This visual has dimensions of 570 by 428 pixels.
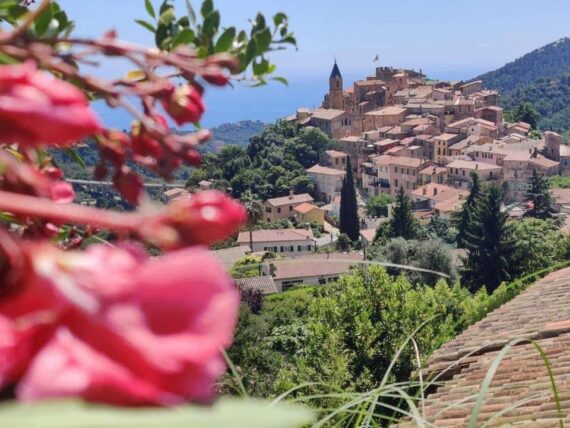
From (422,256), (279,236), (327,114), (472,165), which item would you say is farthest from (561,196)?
(327,114)

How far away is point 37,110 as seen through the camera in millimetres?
271

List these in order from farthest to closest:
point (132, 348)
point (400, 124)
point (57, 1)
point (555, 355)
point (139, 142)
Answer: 1. point (400, 124)
2. point (555, 355)
3. point (57, 1)
4. point (139, 142)
5. point (132, 348)

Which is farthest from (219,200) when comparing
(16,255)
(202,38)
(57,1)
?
(57,1)

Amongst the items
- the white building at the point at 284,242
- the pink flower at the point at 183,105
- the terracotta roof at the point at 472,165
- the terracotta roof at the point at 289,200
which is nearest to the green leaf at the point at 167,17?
the pink flower at the point at 183,105

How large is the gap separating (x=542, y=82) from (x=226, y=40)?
3020 inches

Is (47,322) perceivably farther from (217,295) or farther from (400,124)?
(400,124)

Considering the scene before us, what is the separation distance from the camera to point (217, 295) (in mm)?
236

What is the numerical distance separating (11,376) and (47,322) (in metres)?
0.03

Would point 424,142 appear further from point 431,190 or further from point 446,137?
point 431,190

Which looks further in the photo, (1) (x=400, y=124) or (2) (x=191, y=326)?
(1) (x=400, y=124)

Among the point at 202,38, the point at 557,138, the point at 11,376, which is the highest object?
the point at 202,38

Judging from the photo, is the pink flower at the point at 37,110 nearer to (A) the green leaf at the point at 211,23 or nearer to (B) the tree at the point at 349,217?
(A) the green leaf at the point at 211,23

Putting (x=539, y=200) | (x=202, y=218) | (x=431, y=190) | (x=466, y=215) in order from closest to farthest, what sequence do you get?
(x=202, y=218)
(x=466, y=215)
(x=539, y=200)
(x=431, y=190)

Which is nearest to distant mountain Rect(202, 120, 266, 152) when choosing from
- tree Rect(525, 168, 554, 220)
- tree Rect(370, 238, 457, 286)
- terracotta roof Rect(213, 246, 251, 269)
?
terracotta roof Rect(213, 246, 251, 269)
